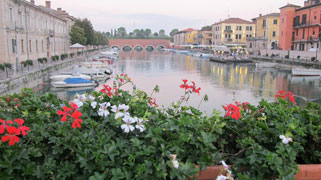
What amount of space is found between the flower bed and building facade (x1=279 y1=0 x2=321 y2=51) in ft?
131

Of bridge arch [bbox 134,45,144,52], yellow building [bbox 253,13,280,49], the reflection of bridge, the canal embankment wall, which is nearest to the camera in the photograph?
the canal embankment wall

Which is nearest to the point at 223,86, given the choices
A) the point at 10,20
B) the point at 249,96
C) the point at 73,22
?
the point at 249,96

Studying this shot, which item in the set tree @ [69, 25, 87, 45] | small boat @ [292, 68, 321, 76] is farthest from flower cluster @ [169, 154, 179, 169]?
tree @ [69, 25, 87, 45]

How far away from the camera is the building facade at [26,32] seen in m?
25.1

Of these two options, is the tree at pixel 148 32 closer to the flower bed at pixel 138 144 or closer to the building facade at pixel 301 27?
the building facade at pixel 301 27

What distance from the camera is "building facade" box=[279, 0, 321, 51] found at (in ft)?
132

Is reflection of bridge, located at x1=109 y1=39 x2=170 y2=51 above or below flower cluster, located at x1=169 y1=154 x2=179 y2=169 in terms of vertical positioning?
above

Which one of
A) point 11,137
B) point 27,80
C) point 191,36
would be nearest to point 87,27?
point 27,80

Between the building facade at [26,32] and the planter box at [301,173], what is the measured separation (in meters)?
23.8

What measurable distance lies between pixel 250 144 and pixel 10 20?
28.9m

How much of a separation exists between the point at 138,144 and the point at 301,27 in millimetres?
47722

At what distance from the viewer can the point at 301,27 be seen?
43719 millimetres

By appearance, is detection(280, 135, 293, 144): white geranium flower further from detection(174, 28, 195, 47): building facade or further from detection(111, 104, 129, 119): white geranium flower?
detection(174, 28, 195, 47): building facade

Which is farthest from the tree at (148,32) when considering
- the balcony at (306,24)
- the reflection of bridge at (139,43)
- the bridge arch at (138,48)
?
the balcony at (306,24)
